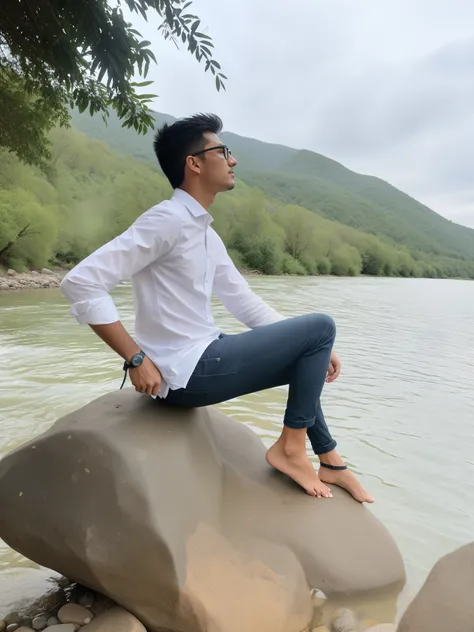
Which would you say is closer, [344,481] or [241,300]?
[344,481]

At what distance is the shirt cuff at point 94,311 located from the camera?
183cm

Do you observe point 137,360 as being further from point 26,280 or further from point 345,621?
point 26,280

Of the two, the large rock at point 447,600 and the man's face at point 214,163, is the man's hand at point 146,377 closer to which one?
the man's face at point 214,163

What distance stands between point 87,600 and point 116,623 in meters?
0.28

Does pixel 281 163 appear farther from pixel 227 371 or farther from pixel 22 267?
pixel 227 371

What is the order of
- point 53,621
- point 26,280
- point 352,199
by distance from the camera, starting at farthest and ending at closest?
point 352,199 < point 26,280 < point 53,621

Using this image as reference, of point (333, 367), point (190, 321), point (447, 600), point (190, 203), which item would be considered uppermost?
point (190, 203)

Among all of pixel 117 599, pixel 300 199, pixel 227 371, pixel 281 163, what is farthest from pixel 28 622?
pixel 281 163

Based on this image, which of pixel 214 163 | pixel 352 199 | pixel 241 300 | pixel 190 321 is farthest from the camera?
pixel 352 199

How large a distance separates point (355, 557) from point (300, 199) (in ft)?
426

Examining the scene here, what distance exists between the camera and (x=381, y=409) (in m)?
5.51

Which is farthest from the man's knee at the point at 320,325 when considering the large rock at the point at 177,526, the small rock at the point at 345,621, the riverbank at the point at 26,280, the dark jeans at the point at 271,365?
the riverbank at the point at 26,280

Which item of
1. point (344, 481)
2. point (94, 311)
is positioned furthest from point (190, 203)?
point (344, 481)

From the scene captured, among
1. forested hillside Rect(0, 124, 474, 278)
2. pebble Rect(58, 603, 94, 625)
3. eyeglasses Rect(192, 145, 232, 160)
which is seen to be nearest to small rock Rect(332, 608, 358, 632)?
pebble Rect(58, 603, 94, 625)
